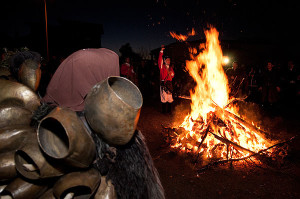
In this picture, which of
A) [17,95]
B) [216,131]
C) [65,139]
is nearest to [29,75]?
[17,95]

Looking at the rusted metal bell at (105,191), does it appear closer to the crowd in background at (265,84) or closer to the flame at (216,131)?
the flame at (216,131)

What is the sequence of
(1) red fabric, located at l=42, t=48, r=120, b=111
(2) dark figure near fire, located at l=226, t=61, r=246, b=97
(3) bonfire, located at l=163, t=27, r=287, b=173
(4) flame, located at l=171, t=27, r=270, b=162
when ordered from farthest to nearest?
(2) dark figure near fire, located at l=226, t=61, r=246, b=97 → (4) flame, located at l=171, t=27, r=270, b=162 → (3) bonfire, located at l=163, t=27, r=287, b=173 → (1) red fabric, located at l=42, t=48, r=120, b=111

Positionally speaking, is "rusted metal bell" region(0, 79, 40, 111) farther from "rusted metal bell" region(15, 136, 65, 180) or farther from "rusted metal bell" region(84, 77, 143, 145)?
"rusted metal bell" region(84, 77, 143, 145)

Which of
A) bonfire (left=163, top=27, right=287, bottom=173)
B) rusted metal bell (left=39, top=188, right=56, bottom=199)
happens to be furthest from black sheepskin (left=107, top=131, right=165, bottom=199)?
bonfire (left=163, top=27, right=287, bottom=173)

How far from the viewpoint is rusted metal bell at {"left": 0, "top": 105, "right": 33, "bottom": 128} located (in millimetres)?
1393

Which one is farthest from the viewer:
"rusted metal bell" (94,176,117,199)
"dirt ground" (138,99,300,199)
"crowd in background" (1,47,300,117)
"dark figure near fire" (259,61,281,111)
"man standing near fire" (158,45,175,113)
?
"dark figure near fire" (259,61,281,111)

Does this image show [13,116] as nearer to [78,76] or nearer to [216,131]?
[78,76]

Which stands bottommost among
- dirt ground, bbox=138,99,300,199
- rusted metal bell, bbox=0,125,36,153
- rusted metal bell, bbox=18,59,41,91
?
dirt ground, bbox=138,99,300,199

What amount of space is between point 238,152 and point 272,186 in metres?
1.16

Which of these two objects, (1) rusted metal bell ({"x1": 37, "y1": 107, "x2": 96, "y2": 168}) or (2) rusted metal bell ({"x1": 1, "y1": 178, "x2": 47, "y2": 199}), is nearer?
(1) rusted metal bell ({"x1": 37, "y1": 107, "x2": 96, "y2": 168})

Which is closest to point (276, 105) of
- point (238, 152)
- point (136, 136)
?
point (238, 152)

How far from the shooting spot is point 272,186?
395cm

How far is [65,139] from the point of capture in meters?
1.30

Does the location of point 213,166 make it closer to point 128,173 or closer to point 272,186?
point 272,186
